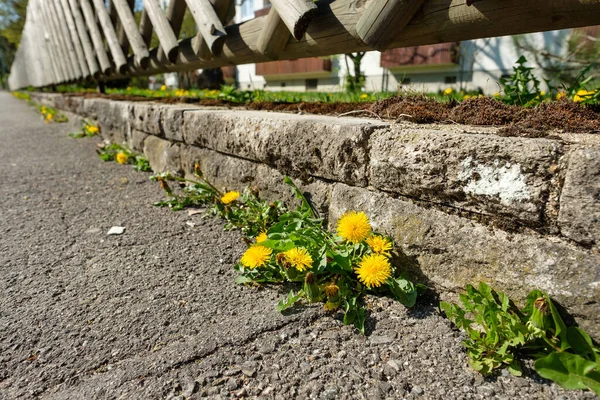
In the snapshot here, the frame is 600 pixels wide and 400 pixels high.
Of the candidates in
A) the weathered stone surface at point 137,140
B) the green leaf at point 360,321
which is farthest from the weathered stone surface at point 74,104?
the green leaf at point 360,321

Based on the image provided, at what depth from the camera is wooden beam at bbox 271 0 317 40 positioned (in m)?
1.85

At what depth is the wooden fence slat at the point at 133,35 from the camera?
385 cm

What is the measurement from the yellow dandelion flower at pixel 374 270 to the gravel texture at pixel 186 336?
0.12 m

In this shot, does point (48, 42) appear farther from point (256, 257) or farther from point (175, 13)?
point (256, 257)

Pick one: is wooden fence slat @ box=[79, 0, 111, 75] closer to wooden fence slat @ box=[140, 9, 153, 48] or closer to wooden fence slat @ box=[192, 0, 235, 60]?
wooden fence slat @ box=[140, 9, 153, 48]

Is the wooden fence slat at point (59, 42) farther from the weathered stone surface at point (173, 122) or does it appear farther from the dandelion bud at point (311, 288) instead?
the dandelion bud at point (311, 288)

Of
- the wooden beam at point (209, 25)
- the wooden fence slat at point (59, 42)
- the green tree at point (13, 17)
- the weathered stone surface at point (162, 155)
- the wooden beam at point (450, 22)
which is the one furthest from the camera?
the green tree at point (13, 17)

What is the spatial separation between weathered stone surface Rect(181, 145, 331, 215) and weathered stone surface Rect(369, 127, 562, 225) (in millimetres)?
359

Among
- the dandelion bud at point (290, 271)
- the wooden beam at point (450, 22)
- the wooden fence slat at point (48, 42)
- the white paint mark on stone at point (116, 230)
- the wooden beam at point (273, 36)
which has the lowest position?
the white paint mark on stone at point (116, 230)

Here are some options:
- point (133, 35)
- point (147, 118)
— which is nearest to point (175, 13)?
point (133, 35)

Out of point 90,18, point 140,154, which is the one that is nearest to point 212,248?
point 140,154

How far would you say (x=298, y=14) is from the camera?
1.85m

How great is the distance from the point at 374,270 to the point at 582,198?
0.60 m

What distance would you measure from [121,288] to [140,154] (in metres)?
2.34
